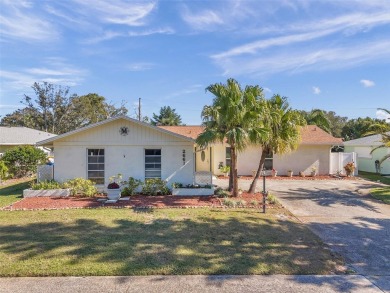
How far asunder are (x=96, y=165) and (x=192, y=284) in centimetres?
1043

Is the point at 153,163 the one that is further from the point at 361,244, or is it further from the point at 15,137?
the point at 15,137

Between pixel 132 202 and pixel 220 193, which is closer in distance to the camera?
pixel 132 202

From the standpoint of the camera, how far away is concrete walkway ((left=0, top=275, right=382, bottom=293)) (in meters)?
4.86

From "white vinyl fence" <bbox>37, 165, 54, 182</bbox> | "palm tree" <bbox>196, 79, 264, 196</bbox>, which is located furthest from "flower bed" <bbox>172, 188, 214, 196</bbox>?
"white vinyl fence" <bbox>37, 165, 54, 182</bbox>

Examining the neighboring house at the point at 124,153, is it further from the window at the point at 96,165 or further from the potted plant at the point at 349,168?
the potted plant at the point at 349,168

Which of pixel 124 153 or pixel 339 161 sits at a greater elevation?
pixel 124 153

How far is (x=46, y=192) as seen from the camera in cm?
1316

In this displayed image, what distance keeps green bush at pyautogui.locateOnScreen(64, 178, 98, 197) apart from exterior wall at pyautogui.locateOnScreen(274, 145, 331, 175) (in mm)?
13424

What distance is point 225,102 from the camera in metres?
11.7

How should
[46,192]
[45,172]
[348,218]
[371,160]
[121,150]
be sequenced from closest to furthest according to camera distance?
[348,218], [46,192], [121,150], [45,172], [371,160]

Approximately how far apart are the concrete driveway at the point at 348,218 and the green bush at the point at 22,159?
50.9ft

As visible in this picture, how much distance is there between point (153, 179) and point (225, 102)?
514 centimetres

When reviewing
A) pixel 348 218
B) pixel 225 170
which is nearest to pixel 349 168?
pixel 225 170

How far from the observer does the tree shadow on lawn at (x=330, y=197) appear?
481 inches
